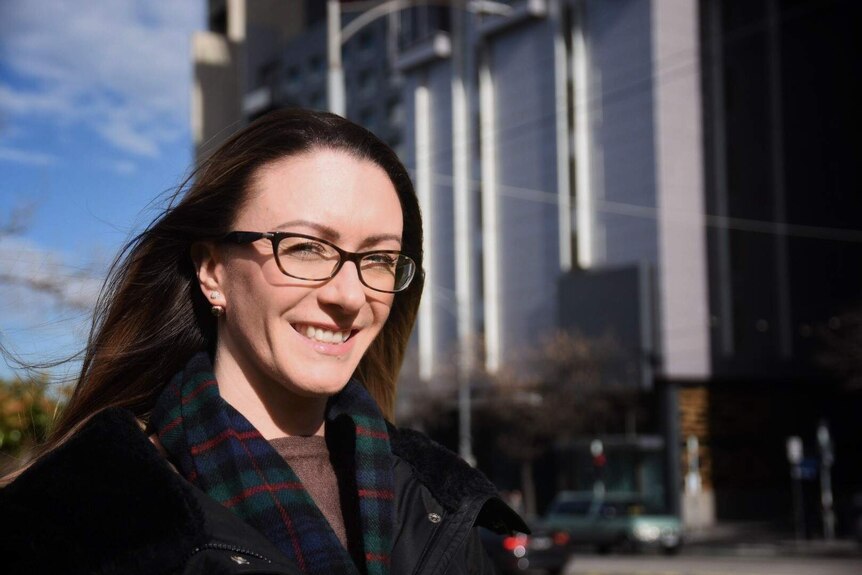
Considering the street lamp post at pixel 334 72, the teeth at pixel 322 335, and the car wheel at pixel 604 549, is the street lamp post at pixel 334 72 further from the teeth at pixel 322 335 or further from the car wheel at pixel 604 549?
the car wheel at pixel 604 549

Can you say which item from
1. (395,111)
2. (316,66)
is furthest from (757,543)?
(316,66)

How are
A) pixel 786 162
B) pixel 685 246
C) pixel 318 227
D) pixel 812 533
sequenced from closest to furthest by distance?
1. pixel 318 227
2. pixel 812 533
3. pixel 685 246
4. pixel 786 162

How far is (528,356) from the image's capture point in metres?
46.5

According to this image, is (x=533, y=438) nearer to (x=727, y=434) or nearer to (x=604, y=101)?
(x=727, y=434)

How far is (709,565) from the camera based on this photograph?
2652 cm

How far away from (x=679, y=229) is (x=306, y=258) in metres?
41.3

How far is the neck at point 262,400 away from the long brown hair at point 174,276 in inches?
6.2

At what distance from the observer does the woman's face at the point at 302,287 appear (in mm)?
2229

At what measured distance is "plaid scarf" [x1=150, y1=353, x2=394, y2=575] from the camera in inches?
84.0

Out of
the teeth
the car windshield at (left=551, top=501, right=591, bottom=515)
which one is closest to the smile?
the teeth

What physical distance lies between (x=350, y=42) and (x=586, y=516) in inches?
1406

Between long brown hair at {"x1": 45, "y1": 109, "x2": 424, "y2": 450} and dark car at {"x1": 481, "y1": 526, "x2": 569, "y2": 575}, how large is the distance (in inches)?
733

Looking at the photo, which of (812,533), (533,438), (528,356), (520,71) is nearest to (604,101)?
(520,71)

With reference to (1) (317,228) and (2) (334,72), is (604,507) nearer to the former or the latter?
(2) (334,72)
